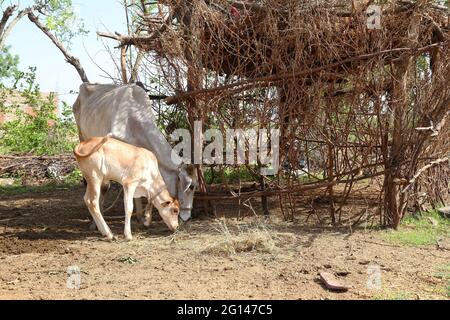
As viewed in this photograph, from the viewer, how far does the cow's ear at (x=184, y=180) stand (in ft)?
24.0

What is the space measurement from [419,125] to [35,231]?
16.4ft

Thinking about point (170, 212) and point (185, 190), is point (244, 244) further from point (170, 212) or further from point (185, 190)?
point (185, 190)

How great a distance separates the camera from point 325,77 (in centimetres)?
680

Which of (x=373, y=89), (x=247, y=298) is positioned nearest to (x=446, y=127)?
(x=373, y=89)

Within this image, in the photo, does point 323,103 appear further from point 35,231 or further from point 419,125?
point 35,231

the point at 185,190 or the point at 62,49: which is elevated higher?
the point at 62,49

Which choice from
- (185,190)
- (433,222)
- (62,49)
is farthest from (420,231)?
(62,49)

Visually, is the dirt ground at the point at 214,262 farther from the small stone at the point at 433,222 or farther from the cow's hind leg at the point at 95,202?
the small stone at the point at 433,222

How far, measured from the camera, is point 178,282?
4953mm

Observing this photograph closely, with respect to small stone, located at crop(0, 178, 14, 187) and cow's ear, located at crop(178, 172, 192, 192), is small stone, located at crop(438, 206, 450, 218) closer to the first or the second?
cow's ear, located at crop(178, 172, 192, 192)

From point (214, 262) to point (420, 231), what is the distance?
2860 millimetres

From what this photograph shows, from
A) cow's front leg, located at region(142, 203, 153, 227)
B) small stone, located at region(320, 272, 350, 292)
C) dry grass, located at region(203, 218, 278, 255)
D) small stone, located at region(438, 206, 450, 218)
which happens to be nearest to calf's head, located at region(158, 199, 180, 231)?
cow's front leg, located at region(142, 203, 153, 227)

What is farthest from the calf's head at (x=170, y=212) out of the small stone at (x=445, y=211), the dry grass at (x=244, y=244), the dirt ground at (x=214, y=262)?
the small stone at (x=445, y=211)
